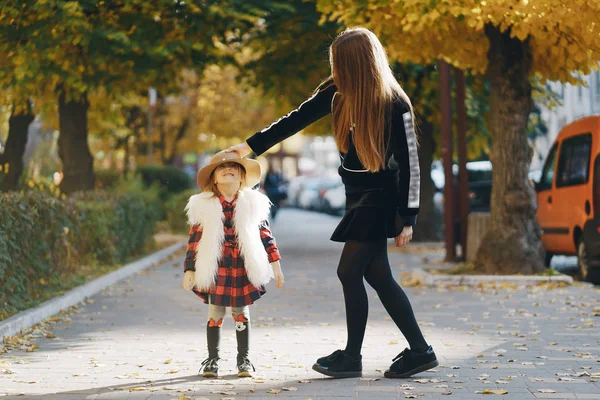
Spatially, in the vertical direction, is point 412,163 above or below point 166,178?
below

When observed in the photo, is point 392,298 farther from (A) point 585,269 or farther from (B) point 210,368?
(A) point 585,269

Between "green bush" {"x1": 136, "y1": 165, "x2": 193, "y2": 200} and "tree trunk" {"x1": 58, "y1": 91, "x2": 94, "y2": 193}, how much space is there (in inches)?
468

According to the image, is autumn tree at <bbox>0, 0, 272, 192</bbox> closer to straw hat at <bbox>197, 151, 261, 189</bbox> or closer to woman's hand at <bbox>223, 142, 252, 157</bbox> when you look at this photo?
straw hat at <bbox>197, 151, 261, 189</bbox>

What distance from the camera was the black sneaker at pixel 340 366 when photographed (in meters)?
7.18

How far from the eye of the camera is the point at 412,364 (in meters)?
7.13

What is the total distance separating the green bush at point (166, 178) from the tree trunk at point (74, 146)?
1188 centimetres

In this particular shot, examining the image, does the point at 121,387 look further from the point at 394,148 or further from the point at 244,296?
the point at 394,148

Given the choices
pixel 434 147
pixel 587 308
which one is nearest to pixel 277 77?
pixel 434 147

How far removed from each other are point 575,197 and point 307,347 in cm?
673

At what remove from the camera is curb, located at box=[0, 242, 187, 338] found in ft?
31.0

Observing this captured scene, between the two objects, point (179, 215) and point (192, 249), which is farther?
point (179, 215)

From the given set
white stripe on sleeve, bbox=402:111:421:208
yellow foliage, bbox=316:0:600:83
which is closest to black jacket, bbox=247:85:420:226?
white stripe on sleeve, bbox=402:111:421:208

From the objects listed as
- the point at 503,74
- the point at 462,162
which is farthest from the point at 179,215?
the point at 503,74

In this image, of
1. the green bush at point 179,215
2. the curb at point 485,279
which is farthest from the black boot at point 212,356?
the green bush at point 179,215
